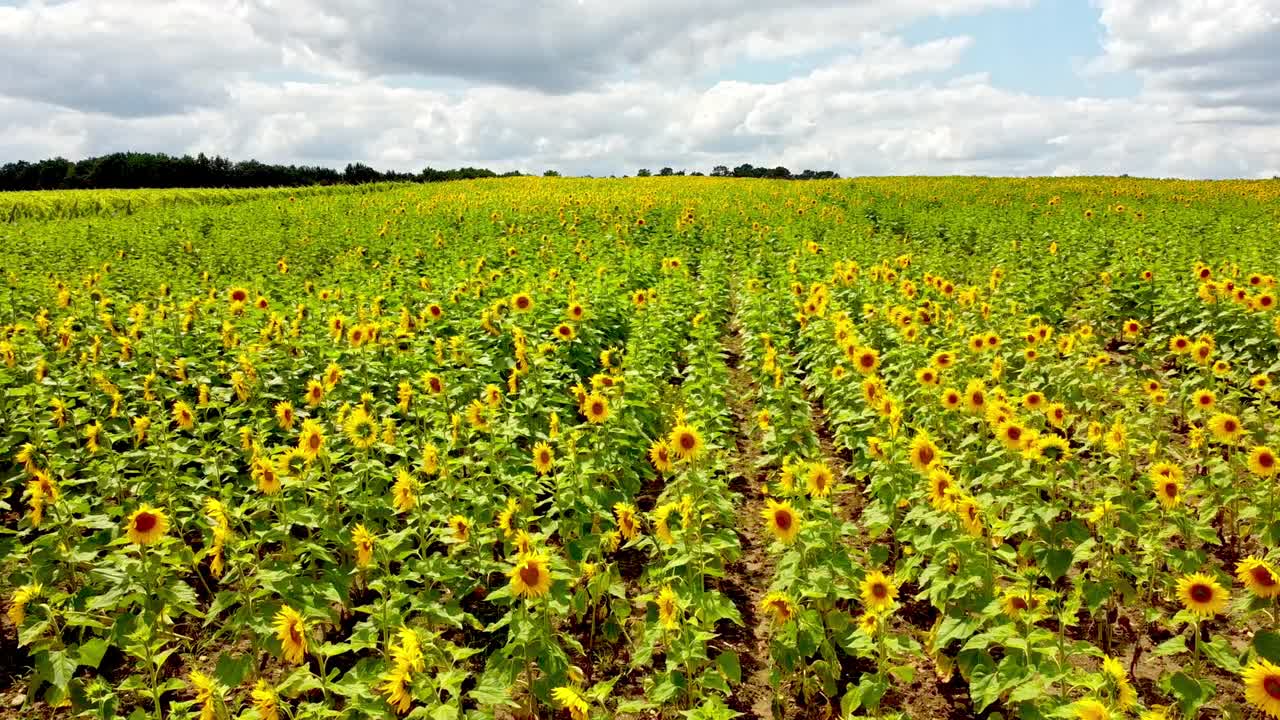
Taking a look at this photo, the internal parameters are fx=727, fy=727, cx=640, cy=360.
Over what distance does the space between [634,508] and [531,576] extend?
43.4 inches

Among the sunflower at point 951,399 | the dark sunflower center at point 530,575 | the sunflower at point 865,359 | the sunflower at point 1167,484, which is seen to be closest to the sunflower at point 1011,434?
the sunflower at point 1167,484

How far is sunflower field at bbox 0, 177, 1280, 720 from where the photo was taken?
339 cm

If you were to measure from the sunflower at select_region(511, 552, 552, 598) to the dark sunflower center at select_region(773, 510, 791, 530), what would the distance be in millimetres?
1146

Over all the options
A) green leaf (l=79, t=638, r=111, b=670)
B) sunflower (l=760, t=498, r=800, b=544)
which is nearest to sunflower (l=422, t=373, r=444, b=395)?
green leaf (l=79, t=638, r=111, b=670)

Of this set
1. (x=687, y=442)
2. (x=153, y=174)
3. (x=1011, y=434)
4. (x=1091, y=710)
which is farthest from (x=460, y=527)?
(x=153, y=174)

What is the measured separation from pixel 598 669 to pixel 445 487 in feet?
4.62

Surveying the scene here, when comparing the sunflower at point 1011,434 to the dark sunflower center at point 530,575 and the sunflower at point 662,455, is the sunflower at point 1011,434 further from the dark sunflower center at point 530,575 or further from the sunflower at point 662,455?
the dark sunflower center at point 530,575

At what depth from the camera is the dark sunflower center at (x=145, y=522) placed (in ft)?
11.7

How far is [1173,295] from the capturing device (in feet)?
30.5

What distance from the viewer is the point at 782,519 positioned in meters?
3.62

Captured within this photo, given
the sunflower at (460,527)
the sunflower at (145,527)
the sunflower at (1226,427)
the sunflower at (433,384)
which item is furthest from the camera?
the sunflower at (433,384)

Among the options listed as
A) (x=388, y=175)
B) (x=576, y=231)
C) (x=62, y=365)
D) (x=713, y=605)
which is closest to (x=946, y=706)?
(x=713, y=605)

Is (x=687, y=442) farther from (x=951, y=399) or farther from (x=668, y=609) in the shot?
(x=951, y=399)

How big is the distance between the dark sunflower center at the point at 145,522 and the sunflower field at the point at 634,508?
2 cm
